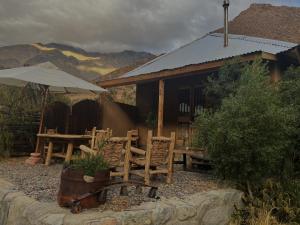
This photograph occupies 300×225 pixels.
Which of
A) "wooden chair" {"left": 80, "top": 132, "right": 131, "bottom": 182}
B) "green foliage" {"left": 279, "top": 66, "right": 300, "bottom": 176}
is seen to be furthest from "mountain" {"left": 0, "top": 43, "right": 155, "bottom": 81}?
"wooden chair" {"left": 80, "top": 132, "right": 131, "bottom": 182}

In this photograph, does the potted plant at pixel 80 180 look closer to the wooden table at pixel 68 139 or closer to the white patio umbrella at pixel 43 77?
the wooden table at pixel 68 139

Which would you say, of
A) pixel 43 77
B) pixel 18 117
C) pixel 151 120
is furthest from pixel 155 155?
pixel 151 120

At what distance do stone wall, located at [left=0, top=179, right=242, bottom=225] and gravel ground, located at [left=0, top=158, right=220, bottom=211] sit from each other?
0.67 ft

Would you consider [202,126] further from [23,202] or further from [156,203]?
[23,202]

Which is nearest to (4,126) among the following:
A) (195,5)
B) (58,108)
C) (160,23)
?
(58,108)

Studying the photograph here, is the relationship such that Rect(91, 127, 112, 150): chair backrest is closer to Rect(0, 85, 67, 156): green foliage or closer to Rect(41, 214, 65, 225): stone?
Rect(41, 214, 65, 225): stone

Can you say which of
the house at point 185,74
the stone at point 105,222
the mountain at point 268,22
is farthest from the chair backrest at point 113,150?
the mountain at point 268,22

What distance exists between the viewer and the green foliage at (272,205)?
16.4 ft

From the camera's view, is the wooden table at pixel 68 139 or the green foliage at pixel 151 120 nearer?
the wooden table at pixel 68 139

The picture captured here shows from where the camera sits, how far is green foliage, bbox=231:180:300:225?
5.01 meters

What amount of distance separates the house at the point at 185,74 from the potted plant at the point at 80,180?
179 inches

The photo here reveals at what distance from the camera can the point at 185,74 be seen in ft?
28.0

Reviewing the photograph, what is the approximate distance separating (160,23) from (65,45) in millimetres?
13539

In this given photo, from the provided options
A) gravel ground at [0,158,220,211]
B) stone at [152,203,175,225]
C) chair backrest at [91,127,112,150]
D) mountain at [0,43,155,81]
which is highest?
mountain at [0,43,155,81]
